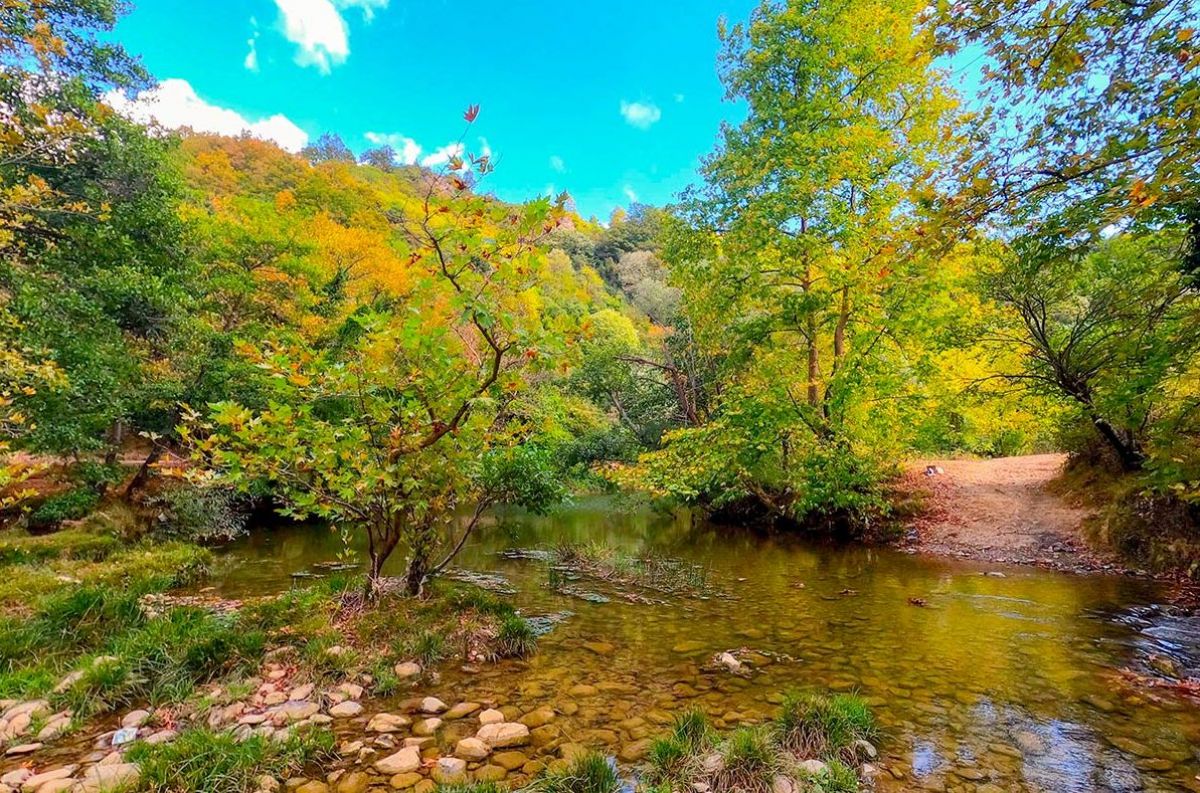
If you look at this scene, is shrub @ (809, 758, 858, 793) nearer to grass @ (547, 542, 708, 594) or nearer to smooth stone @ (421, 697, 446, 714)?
smooth stone @ (421, 697, 446, 714)

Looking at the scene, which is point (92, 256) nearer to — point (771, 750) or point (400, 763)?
point (400, 763)

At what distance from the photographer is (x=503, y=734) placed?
14.0 ft

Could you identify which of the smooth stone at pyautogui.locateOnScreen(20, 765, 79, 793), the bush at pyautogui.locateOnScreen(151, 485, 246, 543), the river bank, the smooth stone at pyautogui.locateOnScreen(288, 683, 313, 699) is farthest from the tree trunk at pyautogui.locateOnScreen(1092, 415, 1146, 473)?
the bush at pyautogui.locateOnScreen(151, 485, 246, 543)

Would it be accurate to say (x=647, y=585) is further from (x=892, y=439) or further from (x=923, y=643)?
(x=892, y=439)

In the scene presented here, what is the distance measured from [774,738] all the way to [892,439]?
11.1 m

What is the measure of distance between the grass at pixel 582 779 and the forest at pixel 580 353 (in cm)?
48

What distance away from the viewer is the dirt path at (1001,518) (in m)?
11.2

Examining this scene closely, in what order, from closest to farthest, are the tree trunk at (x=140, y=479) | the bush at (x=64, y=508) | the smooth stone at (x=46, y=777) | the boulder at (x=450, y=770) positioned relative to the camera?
1. the smooth stone at (x=46, y=777)
2. the boulder at (x=450, y=770)
3. the bush at (x=64, y=508)
4. the tree trunk at (x=140, y=479)

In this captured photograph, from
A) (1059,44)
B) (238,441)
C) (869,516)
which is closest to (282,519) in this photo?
(238,441)

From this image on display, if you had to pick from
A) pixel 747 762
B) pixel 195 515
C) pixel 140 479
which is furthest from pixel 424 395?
pixel 140 479

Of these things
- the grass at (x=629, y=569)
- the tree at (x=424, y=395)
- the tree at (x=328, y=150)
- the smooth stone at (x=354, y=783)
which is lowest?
the grass at (x=629, y=569)

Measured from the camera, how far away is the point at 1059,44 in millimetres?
4074

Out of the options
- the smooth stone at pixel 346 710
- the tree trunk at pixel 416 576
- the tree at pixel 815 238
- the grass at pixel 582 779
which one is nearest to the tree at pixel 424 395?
the tree trunk at pixel 416 576

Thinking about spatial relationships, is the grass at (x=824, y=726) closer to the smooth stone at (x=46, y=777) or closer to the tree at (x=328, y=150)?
the smooth stone at (x=46, y=777)
